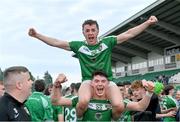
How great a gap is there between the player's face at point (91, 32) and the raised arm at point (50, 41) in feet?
1.46

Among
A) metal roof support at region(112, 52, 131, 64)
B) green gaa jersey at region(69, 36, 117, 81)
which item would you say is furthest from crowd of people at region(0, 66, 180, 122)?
metal roof support at region(112, 52, 131, 64)

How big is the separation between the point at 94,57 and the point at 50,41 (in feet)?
2.64

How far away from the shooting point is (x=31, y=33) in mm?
6914

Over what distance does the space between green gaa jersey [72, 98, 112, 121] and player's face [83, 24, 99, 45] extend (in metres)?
1.06

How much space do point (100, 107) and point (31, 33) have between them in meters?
1.74

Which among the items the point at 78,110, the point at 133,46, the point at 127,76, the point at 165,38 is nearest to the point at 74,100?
the point at 78,110

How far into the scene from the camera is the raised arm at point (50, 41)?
691 cm

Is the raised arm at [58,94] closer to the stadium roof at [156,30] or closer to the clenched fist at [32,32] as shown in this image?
the clenched fist at [32,32]

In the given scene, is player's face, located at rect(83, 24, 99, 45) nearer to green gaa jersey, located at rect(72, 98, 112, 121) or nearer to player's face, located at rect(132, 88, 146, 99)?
green gaa jersey, located at rect(72, 98, 112, 121)

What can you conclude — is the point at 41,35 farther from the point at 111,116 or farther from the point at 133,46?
the point at 133,46

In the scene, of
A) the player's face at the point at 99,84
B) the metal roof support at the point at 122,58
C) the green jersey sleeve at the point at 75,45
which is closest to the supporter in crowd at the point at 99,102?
the player's face at the point at 99,84

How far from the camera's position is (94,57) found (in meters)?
6.68

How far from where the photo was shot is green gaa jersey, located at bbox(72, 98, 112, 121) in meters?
6.07

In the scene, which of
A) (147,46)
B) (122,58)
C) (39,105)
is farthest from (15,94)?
(122,58)
